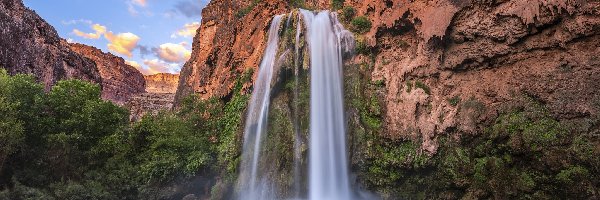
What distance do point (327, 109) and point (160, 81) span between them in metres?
122

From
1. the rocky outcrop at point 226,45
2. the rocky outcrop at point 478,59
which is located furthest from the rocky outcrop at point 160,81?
the rocky outcrop at point 478,59

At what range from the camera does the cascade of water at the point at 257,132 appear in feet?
61.1

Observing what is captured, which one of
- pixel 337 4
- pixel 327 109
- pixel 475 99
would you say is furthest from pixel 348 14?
pixel 475 99

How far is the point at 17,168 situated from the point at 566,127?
80.5 feet

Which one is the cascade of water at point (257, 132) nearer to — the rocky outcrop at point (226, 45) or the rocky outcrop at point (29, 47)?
the rocky outcrop at point (226, 45)

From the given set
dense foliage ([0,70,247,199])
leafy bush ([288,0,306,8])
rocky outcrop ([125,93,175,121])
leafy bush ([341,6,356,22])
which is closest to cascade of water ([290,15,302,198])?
leafy bush ([341,6,356,22])

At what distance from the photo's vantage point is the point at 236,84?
23750 millimetres

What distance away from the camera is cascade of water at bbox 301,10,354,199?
57.2 feet

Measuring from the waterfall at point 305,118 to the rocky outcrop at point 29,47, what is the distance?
74.2 feet

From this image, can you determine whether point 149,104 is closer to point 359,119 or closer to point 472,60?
point 359,119

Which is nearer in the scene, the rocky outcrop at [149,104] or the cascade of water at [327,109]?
the cascade of water at [327,109]

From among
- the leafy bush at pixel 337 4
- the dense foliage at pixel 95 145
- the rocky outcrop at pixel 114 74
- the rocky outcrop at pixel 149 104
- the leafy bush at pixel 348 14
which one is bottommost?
the dense foliage at pixel 95 145

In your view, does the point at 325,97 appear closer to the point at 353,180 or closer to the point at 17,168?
the point at 353,180

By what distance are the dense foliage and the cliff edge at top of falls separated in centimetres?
554
